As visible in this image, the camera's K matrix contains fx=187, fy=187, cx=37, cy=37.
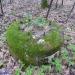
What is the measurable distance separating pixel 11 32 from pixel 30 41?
2.69 feet

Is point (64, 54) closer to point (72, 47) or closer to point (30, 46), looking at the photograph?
point (72, 47)

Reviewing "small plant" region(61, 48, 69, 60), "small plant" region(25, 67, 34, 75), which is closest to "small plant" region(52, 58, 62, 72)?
"small plant" region(61, 48, 69, 60)

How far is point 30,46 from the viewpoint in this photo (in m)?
5.75

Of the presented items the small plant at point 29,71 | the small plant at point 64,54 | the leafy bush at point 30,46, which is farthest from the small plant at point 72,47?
the small plant at point 29,71

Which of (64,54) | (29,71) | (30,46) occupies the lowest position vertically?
(29,71)

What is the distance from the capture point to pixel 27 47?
576cm

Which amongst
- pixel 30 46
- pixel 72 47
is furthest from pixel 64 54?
pixel 30 46

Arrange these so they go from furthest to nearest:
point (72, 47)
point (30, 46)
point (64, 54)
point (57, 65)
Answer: point (72, 47) → point (64, 54) → point (57, 65) → point (30, 46)

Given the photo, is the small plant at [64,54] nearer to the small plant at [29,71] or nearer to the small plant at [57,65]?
the small plant at [57,65]

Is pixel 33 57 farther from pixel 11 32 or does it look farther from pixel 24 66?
pixel 11 32

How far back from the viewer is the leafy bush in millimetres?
5709

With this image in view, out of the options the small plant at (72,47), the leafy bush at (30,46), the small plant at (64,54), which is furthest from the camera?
the small plant at (72,47)

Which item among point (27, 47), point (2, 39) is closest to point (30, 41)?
point (27, 47)

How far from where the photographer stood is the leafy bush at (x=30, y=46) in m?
5.71
